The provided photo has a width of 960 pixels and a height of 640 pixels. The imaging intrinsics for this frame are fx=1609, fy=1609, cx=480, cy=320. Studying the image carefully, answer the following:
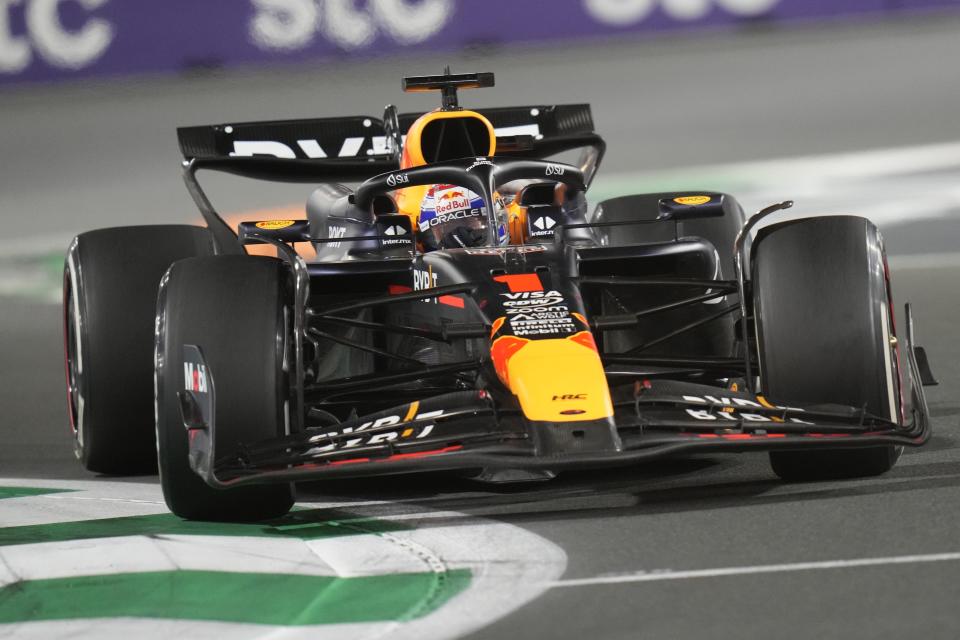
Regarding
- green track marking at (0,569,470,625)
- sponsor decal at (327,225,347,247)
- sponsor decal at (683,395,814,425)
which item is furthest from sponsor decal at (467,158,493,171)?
green track marking at (0,569,470,625)

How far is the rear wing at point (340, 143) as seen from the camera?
830cm

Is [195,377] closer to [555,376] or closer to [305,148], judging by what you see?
[555,376]

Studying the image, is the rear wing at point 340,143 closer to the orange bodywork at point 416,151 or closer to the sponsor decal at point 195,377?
the orange bodywork at point 416,151

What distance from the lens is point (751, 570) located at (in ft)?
14.2

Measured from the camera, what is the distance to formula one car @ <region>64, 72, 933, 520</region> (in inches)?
199

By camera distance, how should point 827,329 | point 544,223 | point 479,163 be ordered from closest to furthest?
point 827,329
point 479,163
point 544,223

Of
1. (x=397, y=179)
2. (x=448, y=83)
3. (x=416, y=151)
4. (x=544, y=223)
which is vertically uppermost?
(x=448, y=83)

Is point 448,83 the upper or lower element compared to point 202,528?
upper

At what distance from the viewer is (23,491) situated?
6512mm

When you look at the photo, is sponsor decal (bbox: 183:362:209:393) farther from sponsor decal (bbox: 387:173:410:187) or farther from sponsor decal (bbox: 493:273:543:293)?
sponsor decal (bbox: 387:173:410:187)

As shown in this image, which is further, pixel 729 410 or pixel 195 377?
pixel 195 377

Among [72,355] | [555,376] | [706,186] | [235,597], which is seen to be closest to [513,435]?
[555,376]

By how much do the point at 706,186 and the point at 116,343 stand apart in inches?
347

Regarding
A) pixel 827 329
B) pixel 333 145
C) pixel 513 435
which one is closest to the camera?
pixel 513 435
